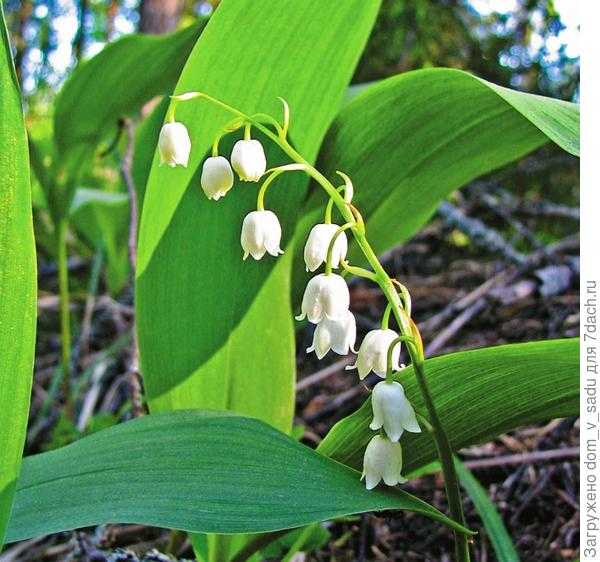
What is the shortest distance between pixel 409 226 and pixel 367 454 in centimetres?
47

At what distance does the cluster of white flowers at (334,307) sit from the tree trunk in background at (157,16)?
1.90 metres

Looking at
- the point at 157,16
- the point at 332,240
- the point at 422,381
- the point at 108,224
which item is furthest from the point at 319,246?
the point at 157,16

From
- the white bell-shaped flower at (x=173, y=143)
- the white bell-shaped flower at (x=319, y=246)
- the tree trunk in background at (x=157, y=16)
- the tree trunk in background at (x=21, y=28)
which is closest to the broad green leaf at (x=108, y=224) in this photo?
the tree trunk in background at (x=157, y=16)

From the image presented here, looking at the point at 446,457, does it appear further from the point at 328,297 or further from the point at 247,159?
the point at 247,159

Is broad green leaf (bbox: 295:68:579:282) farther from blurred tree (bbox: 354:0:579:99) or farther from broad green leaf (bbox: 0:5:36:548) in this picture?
blurred tree (bbox: 354:0:579:99)

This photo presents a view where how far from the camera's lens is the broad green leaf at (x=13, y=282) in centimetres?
54

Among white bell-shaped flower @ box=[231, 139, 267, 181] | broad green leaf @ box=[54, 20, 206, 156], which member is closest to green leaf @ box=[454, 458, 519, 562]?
white bell-shaped flower @ box=[231, 139, 267, 181]

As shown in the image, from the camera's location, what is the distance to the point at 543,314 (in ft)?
4.33

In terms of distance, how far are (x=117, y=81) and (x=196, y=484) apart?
0.72m

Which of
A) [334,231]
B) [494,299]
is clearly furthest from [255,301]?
[494,299]

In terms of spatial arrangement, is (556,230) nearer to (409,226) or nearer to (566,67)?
(566,67)

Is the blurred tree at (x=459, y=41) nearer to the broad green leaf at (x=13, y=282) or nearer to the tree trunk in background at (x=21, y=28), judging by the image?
the broad green leaf at (x=13, y=282)

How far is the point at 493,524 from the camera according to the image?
0.79 meters

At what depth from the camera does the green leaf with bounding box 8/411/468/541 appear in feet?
1.78
